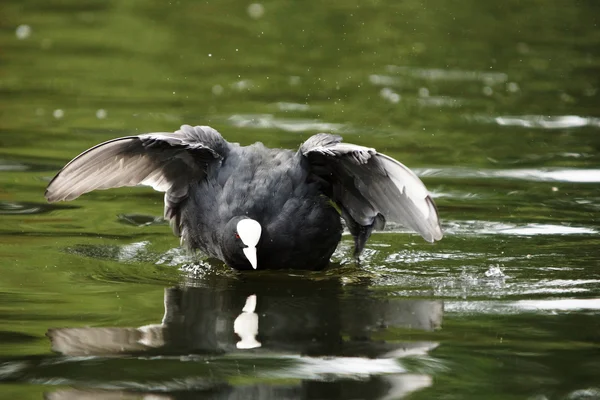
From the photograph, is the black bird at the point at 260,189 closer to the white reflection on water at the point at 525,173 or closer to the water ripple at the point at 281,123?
the white reflection on water at the point at 525,173

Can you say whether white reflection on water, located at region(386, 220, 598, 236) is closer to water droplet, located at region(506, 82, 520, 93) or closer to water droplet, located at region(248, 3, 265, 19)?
water droplet, located at region(506, 82, 520, 93)

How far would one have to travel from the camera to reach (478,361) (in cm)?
429

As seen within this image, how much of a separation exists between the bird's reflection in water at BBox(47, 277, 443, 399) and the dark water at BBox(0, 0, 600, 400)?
16 millimetres

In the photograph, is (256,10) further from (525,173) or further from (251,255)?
(251,255)

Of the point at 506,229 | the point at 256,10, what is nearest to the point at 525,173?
the point at 506,229

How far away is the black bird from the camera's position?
214 inches

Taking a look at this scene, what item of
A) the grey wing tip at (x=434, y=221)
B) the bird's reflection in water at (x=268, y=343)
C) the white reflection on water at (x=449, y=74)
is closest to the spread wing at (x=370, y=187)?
the grey wing tip at (x=434, y=221)

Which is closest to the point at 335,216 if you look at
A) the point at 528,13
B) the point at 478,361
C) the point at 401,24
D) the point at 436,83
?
the point at 478,361

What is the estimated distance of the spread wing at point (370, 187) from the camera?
518cm

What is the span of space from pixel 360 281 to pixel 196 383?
1.83 meters

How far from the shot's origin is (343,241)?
668cm

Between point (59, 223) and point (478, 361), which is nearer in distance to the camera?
point (478, 361)

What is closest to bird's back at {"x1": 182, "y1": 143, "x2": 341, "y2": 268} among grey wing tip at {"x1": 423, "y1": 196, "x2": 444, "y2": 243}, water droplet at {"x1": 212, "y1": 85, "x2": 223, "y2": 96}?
grey wing tip at {"x1": 423, "y1": 196, "x2": 444, "y2": 243}

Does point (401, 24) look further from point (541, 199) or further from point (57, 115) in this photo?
point (541, 199)
